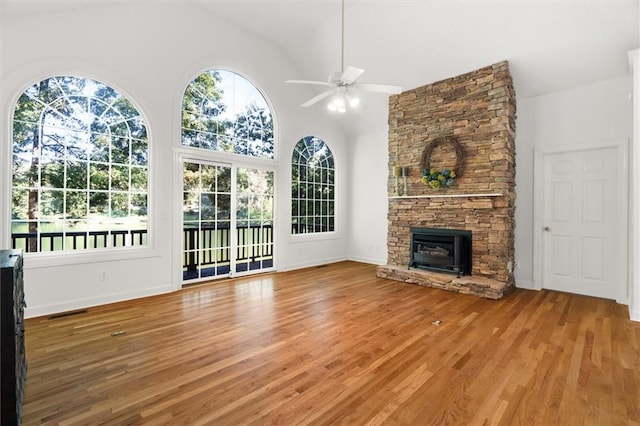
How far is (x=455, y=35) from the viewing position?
4324 mm

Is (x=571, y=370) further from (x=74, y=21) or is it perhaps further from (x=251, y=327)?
(x=74, y=21)

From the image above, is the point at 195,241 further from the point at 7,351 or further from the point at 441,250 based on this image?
the point at 441,250

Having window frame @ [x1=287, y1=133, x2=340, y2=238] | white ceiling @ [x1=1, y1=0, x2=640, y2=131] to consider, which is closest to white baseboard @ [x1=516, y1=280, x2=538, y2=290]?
white ceiling @ [x1=1, y1=0, x2=640, y2=131]

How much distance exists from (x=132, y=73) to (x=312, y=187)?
374cm

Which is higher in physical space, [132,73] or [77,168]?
[132,73]

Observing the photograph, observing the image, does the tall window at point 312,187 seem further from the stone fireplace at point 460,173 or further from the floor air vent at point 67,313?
the floor air vent at point 67,313

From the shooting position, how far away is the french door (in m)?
4.81

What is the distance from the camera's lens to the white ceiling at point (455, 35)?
3.66 m

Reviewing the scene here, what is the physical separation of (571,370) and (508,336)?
629mm

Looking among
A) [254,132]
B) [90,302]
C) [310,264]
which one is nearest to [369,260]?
[310,264]

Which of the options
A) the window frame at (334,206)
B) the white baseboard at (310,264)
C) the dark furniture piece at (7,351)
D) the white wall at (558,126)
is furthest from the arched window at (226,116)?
the white wall at (558,126)

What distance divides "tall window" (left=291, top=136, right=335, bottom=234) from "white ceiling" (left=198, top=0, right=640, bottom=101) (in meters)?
1.69

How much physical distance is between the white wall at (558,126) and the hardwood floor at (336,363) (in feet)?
3.94

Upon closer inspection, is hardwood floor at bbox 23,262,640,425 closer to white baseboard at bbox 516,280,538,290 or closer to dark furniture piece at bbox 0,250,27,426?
dark furniture piece at bbox 0,250,27,426
